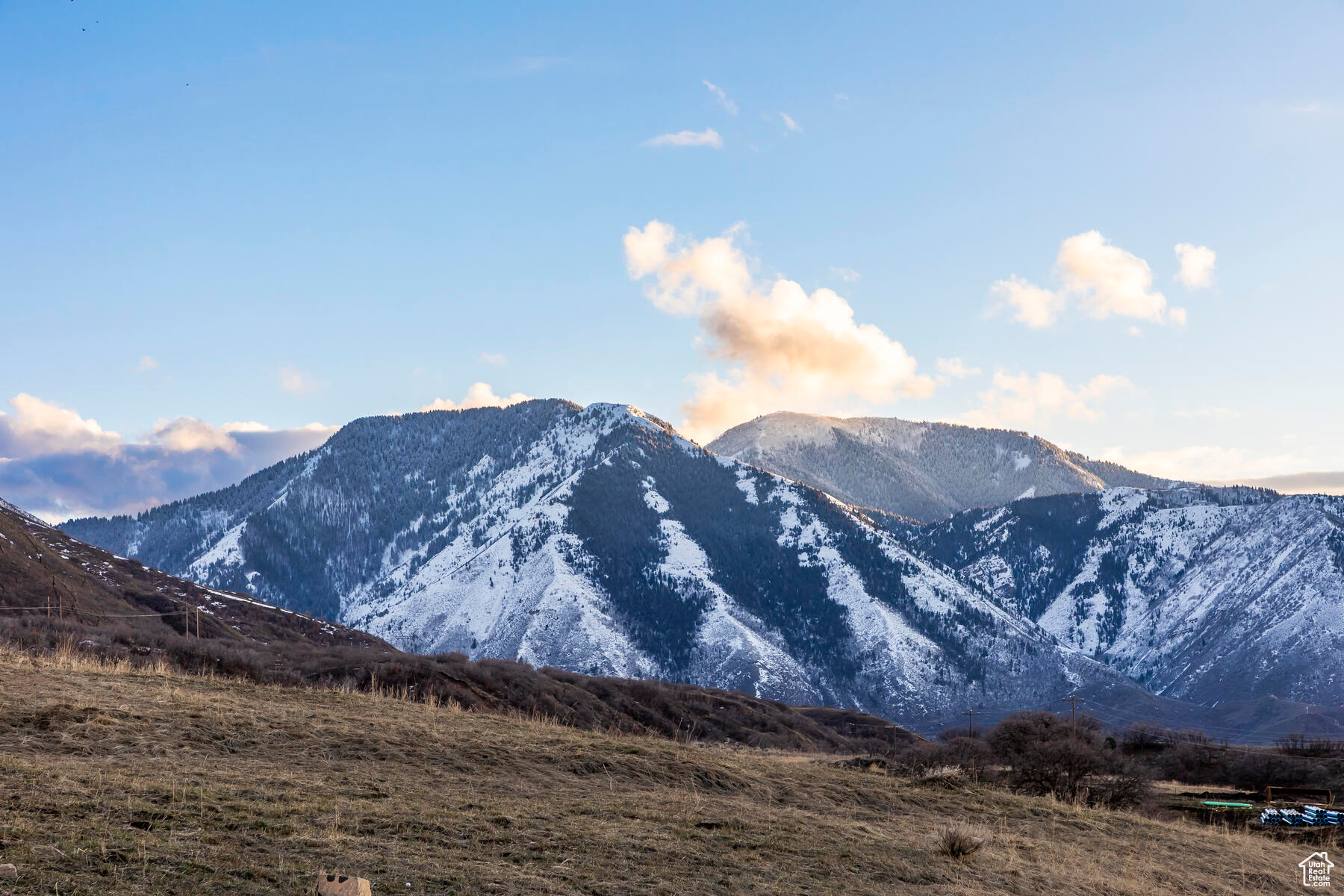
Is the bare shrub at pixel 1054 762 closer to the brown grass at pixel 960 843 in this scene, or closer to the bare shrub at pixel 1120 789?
the bare shrub at pixel 1120 789

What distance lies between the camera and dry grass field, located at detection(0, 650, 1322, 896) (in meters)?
14.3

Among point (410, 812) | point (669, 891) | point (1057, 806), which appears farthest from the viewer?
point (1057, 806)

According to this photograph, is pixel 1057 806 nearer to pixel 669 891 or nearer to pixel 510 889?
pixel 669 891

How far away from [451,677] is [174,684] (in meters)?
30.1

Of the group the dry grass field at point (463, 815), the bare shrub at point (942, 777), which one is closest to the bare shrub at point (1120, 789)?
the dry grass field at point (463, 815)

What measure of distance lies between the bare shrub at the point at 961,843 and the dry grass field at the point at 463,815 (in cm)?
4

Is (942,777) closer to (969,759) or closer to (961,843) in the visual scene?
(969,759)

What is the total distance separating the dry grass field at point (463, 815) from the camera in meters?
14.3

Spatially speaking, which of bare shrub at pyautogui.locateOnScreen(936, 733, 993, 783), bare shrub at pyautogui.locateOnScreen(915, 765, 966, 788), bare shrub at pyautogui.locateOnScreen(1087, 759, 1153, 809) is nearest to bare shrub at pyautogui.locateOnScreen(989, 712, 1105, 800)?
bare shrub at pyautogui.locateOnScreen(1087, 759, 1153, 809)

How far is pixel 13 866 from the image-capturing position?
40.8 feet

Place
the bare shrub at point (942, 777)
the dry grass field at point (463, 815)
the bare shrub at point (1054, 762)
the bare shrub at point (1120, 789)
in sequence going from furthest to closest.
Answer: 1. the bare shrub at point (1054, 762)
2. the bare shrub at point (1120, 789)
3. the bare shrub at point (942, 777)
4. the dry grass field at point (463, 815)

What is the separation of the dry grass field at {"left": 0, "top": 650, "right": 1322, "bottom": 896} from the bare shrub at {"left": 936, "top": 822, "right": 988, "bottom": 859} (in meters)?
0.04

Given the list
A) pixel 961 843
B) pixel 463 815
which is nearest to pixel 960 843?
pixel 961 843

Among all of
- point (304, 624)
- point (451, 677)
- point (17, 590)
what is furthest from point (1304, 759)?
point (304, 624)
